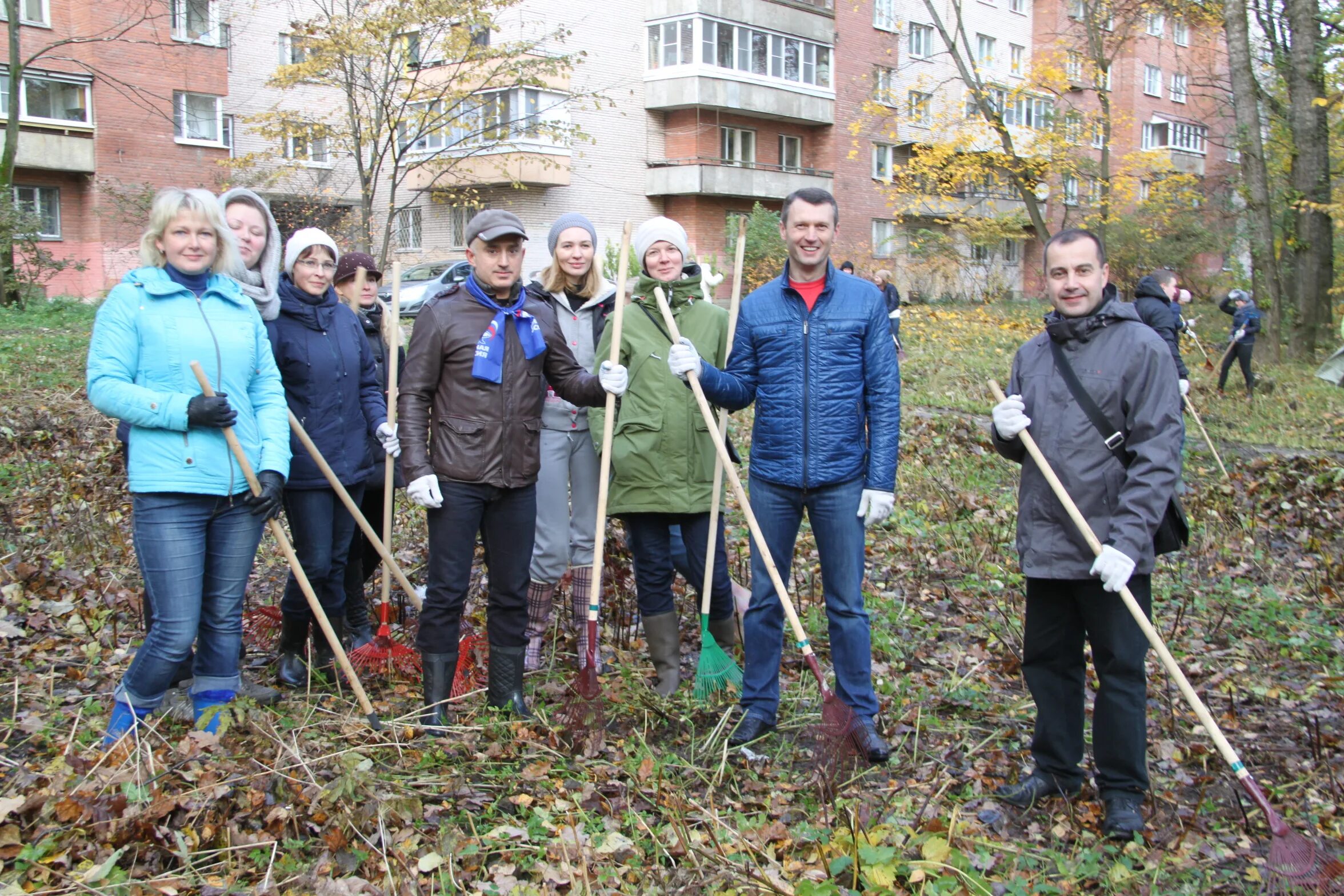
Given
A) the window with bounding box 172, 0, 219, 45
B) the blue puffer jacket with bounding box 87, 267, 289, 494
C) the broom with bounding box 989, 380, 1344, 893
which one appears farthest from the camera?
the window with bounding box 172, 0, 219, 45

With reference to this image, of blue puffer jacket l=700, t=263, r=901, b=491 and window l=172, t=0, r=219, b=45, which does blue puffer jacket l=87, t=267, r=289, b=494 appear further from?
window l=172, t=0, r=219, b=45

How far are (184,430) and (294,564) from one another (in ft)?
2.20

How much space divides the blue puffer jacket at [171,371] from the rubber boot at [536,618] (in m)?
1.53

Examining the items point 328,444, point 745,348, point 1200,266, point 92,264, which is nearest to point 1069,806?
point 745,348

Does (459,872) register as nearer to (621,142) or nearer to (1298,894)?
(1298,894)

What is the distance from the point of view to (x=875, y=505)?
4.05 m

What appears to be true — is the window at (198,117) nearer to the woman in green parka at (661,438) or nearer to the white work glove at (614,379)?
the woman in green parka at (661,438)

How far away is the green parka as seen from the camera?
4.71 metres

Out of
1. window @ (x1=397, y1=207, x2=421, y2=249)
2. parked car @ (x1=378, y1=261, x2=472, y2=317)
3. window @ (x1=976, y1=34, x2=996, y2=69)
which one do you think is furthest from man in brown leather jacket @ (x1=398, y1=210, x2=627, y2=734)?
window @ (x1=976, y1=34, x2=996, y2=69)

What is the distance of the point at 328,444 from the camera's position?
4645mm

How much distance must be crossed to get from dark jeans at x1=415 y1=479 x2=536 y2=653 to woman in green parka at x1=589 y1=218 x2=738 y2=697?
1.80 feet

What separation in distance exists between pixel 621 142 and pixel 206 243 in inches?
1132

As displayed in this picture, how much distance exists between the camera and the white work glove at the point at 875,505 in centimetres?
404

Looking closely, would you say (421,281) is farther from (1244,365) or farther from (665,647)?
(665,647)
